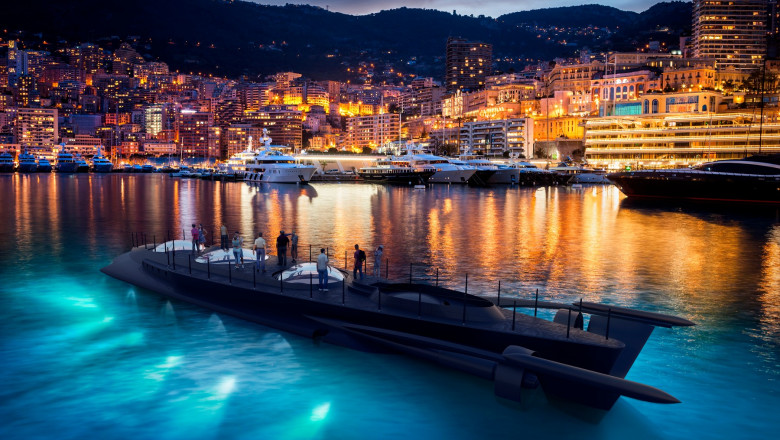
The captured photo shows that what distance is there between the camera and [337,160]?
18988 centimetres

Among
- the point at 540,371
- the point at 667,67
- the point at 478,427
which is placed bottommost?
the point at 478,427

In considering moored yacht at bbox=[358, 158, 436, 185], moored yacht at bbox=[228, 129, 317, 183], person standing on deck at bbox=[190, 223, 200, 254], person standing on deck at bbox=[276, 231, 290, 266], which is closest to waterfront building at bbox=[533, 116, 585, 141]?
moored yacht at bbox=[358, 158, 436, 185]

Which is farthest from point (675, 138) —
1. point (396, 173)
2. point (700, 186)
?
point (396, 173)

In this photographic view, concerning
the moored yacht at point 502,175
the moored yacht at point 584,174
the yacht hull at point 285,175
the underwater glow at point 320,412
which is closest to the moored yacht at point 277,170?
the yacht hull at point 285,175

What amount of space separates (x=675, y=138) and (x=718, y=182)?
5625 cm

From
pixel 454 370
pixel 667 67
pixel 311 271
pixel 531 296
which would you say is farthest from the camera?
pixel 667 67

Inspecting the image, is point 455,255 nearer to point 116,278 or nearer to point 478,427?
point 116,278

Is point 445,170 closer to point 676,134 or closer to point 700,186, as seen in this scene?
point 676,134

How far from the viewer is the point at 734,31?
19162cm

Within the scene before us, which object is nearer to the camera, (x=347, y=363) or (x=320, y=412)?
(x=320, y=412)

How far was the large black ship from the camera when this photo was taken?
2948 inches

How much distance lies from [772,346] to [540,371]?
9.26 meters

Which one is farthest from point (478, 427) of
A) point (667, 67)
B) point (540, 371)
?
point (667, 67)

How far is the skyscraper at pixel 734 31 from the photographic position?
191m
